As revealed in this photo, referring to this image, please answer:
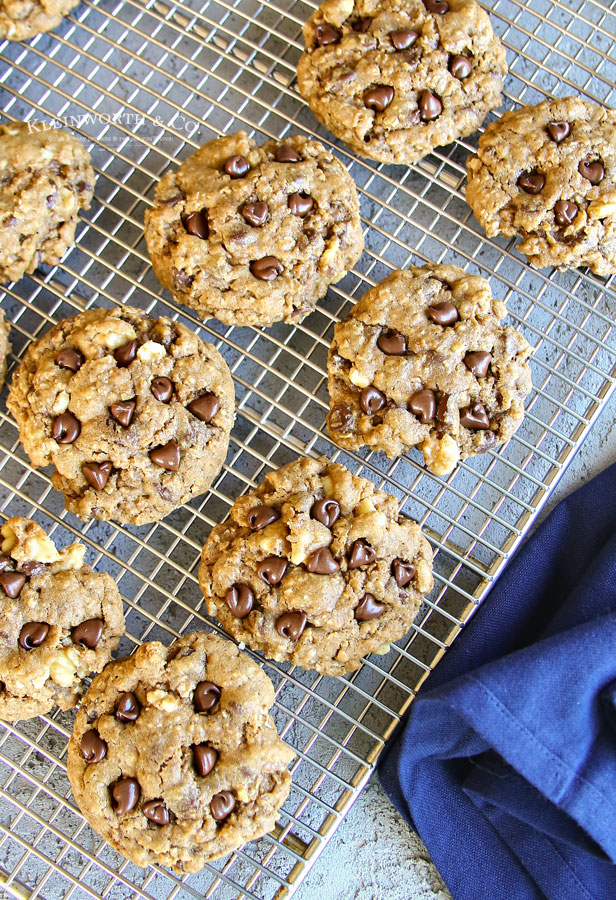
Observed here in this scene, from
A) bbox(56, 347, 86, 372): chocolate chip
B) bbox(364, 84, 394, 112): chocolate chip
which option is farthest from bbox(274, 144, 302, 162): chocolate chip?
bbox(56, 347, 86, 372): chocolate chip

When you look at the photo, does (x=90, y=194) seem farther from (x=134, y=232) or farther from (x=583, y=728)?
(x=583, y=728)

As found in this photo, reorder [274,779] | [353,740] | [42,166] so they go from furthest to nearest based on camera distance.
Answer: [353,740] → [42,166] → [274,779]

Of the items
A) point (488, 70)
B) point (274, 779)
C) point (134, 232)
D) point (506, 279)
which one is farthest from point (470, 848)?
point (488, 70)

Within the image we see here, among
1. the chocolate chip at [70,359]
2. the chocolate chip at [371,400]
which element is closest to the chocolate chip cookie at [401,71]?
the chocolate chip at [371,400]

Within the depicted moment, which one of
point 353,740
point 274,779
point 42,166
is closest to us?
point 274,779

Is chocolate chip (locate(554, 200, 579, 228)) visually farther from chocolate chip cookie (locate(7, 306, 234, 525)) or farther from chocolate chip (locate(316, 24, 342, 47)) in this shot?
chocolate chip cookie (locate(7, 306, 234, 525))

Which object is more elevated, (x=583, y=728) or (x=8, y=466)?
(x=583, y=728)
